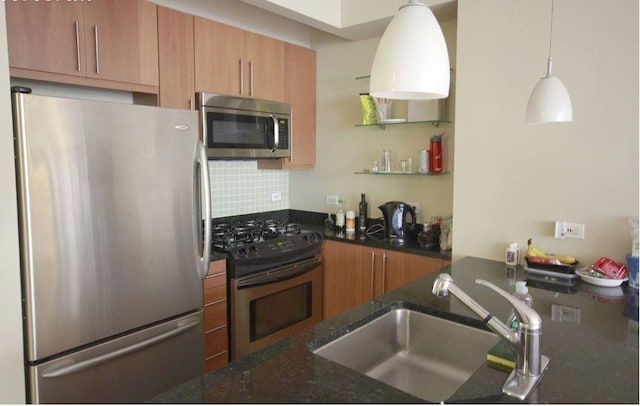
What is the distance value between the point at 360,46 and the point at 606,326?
2.52 m

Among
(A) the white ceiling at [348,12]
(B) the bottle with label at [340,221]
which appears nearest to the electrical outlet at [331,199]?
(B) the bottle with label at [340,221]

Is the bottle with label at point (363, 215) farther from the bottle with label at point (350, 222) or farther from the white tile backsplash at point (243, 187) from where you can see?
the white tile backsplash at point (243, 187)

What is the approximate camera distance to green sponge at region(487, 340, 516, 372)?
1217 millimetres

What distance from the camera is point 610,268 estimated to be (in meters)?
2.01

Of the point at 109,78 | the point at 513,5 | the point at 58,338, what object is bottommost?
the point at 58,338

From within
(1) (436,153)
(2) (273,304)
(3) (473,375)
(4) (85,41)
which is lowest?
(2) (273,304)

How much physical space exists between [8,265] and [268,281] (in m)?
1.42

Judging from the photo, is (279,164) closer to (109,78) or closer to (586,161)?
(109,78)

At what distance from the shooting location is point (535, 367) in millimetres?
1149

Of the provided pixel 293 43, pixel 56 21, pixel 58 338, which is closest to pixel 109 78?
pixel 56 21

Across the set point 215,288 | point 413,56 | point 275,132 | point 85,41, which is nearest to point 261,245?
point 215,288

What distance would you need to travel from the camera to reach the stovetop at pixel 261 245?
8.61 feet

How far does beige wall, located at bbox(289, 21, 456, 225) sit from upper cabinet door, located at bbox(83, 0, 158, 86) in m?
1.47

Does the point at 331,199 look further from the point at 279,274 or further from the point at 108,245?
the point at 108,245
